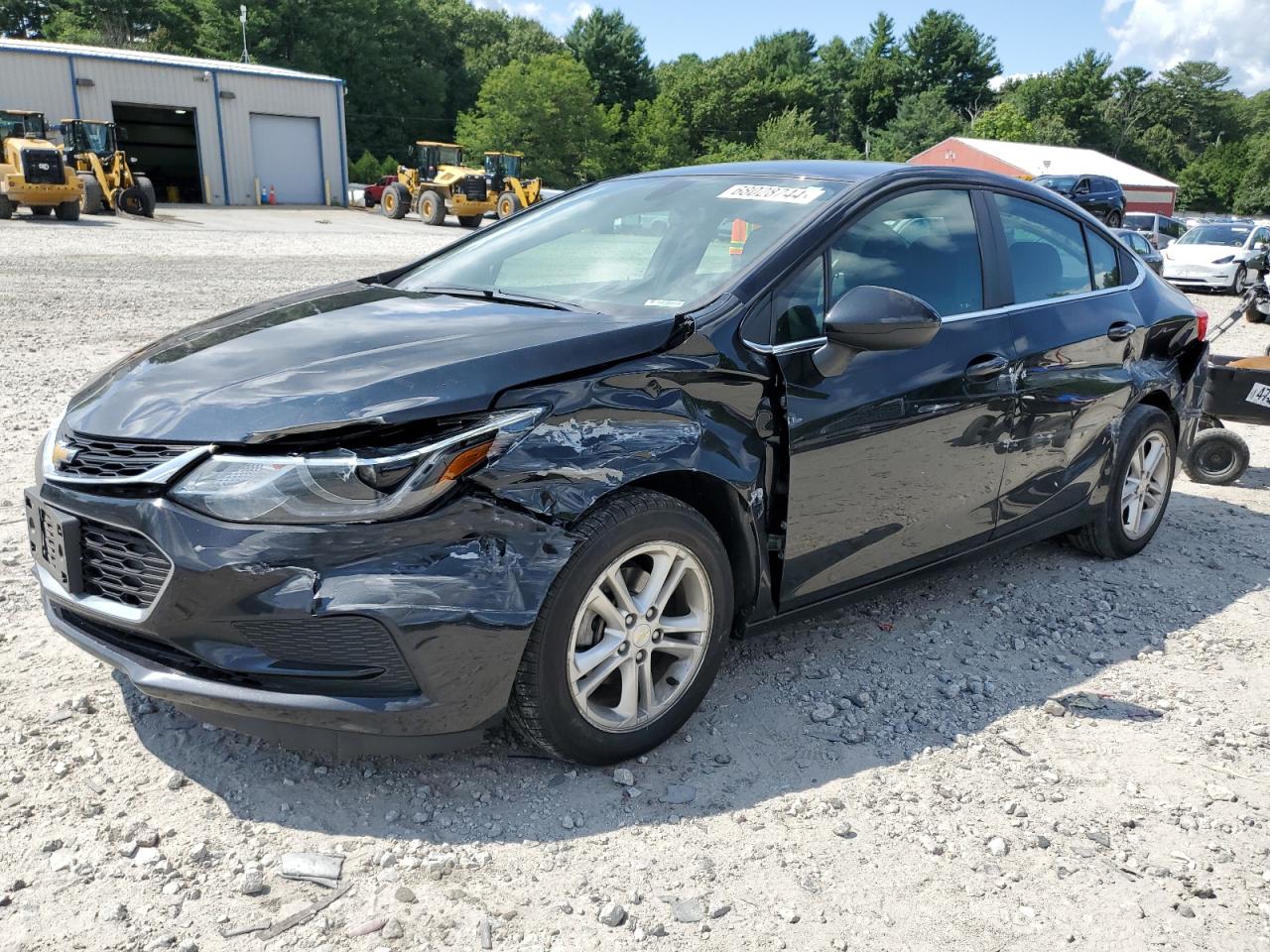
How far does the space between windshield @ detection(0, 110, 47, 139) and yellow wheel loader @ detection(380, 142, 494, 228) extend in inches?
400

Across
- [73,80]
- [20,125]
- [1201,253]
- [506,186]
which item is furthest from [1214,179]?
[20,125]

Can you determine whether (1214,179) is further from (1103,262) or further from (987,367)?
(987,367)

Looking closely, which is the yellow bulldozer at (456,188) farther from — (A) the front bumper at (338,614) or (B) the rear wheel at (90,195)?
(A) the front bumper at (338,614)

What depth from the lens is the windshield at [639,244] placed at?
3.17m

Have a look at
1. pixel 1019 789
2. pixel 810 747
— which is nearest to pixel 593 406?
pixel 810 747

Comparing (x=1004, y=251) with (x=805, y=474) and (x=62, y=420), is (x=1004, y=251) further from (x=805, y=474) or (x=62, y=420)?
(x=62, y=420)

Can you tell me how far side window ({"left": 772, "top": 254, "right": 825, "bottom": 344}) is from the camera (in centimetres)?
307

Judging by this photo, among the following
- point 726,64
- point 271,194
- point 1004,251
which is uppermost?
point 726,64

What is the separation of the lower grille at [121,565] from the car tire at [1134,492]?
3815 millimetres

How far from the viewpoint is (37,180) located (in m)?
22.6

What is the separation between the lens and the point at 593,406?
103 inches

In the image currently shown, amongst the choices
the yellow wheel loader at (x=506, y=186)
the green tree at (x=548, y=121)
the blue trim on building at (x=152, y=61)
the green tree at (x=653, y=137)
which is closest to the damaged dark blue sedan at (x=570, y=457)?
the yellow wheel loader at (x=506, y=186)

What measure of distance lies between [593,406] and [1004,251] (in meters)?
2.07

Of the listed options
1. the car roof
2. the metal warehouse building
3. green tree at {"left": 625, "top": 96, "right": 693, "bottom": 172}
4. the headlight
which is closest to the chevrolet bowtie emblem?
the headlight
